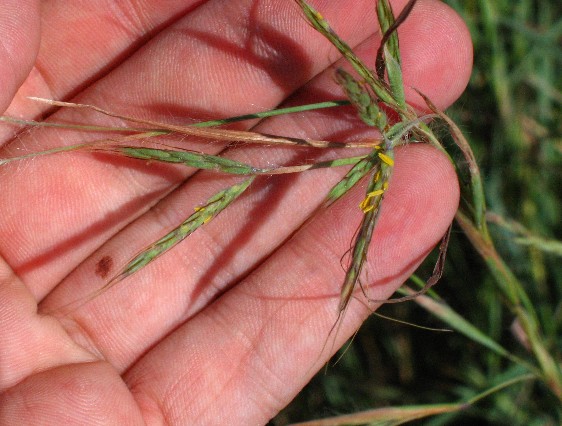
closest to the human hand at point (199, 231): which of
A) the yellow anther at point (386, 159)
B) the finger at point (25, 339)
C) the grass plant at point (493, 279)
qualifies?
the finger at point (25, 339)

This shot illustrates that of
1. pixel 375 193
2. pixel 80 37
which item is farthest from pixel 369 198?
pixel 80 37

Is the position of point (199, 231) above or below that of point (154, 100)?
below

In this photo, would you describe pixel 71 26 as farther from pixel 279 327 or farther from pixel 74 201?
pixel 279 327

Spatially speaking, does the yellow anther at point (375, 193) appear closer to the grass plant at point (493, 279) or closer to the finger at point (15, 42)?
the grass plant at point (493, 279)

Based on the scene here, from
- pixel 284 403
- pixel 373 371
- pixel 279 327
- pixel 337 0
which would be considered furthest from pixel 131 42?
pixel 373 371

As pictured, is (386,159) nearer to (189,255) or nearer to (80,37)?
(189,255)

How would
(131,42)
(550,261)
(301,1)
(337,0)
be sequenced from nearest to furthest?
(301,1) < (337,0) < (131,42) < (550,261)
